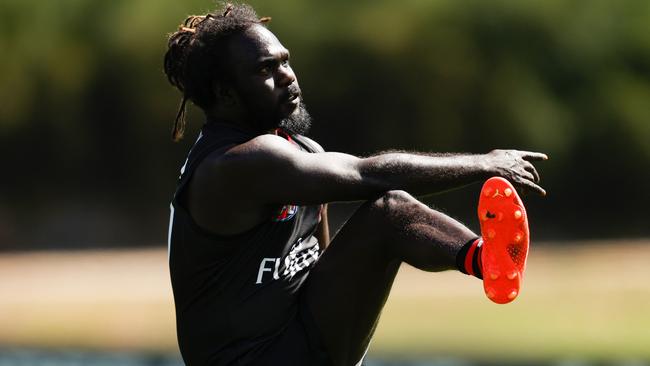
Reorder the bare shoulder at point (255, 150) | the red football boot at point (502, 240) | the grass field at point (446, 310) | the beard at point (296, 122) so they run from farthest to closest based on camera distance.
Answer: the grass field at point (446, 310)
the beard at point (296, 122)
the bare shoulder at point (255, 150)
the red football boot at point (502, 240)

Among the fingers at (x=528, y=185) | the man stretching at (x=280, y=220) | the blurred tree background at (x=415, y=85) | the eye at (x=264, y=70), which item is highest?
the blurred tree background at (x=415, y=85)

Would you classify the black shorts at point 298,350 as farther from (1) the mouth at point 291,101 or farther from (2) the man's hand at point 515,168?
(2) the man's hand at point 515,168

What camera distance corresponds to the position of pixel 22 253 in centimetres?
2139

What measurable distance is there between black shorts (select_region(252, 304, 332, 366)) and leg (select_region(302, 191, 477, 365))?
0.03 metres

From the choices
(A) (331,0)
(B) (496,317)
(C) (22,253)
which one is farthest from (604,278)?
(C) (22,253)

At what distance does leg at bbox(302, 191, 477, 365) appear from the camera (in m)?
4.69

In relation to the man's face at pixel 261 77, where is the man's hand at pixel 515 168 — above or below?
above

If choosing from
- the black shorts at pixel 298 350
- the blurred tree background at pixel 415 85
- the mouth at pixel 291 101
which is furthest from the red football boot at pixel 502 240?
the blurred tree background at pixel 415 85

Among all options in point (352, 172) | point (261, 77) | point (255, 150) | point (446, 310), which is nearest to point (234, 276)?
point (255, 150)

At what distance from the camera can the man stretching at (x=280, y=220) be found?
472cm

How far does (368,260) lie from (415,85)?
600 inches

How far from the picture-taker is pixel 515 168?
4.77m

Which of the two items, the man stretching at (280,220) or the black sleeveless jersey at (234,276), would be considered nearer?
the man stretching at (280,220)

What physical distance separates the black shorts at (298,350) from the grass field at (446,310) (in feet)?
20.9
